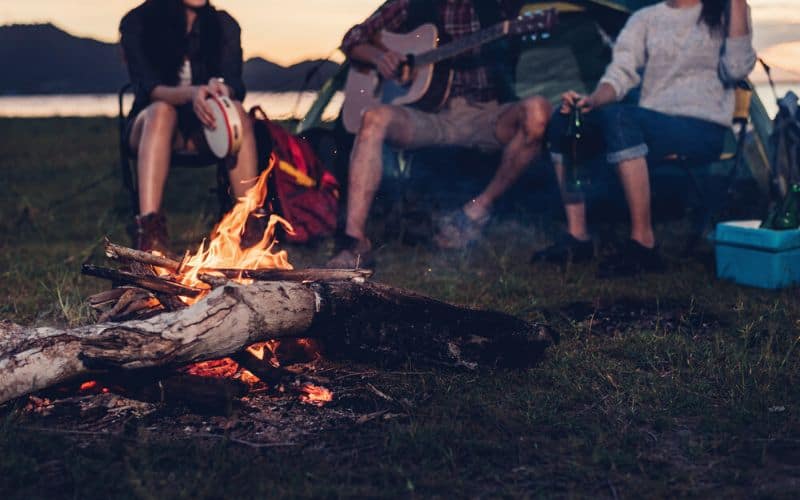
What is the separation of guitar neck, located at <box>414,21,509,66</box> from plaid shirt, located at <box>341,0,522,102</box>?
0.16m

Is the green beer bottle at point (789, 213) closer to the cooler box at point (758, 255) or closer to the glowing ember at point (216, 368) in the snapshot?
the cooler box at point (758, 255)

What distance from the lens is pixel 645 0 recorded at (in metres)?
6.79

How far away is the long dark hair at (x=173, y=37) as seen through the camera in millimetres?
5441

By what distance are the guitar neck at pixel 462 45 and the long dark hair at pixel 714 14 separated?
48.1 inches

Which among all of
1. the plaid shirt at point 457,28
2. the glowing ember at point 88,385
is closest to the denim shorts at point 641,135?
the plaid shirt at point 457,28

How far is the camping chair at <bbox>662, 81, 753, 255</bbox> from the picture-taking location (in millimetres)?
5816

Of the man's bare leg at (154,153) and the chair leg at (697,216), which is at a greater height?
the man's bare leg at (154,153)

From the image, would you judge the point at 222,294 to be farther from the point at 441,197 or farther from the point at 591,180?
the point at 591,180

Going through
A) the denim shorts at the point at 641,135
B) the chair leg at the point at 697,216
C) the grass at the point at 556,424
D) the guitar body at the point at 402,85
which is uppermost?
the guitar body at the point at 402,85

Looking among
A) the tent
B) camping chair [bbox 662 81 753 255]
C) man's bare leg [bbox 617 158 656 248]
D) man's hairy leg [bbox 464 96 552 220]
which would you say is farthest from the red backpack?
camping chair [bbox 662 81 753 255]

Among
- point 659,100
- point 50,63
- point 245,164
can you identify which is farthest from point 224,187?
point 50,63

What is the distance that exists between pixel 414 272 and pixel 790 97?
282 centimetres

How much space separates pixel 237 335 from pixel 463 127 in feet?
10.3

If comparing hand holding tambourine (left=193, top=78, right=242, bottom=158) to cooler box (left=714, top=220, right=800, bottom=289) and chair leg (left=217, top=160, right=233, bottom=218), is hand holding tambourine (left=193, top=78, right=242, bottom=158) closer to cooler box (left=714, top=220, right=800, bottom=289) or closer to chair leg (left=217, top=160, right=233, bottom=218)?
chair leg (left=217, top=160, right=233, bottom=218)
